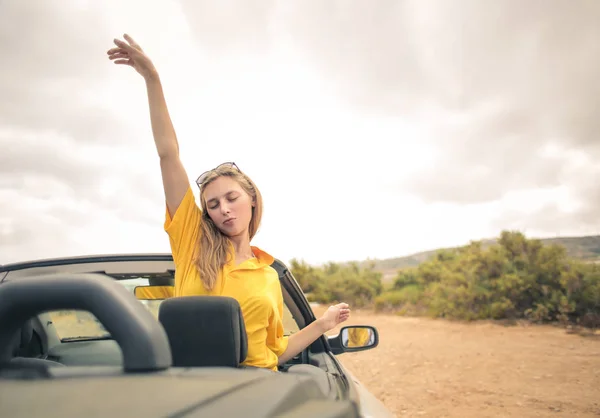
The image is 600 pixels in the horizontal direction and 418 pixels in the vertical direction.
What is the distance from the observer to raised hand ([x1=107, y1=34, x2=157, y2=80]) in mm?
1800

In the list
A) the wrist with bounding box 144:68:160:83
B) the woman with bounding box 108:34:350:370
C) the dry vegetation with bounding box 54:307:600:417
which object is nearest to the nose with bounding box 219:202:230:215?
the woman with bounding box 108:34:350:370

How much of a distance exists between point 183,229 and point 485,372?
7020 mm

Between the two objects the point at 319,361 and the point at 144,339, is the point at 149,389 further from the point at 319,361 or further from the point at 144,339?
the point at 319,361

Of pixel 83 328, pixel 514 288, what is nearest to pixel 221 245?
pixel 83 328

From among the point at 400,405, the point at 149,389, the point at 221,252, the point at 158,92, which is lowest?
the point at 400,405

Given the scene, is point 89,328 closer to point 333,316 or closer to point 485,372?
point 333,316

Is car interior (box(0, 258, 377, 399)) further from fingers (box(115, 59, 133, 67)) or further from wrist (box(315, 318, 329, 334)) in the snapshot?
fingers (box(115, 59, 133, 67))

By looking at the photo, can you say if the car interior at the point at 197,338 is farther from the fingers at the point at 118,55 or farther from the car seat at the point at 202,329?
the fingers at the point at 118,55

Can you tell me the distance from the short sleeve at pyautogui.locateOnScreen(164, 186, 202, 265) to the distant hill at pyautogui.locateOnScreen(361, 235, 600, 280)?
41.1 ft

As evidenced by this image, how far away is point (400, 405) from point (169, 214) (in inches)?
196

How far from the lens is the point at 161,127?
202cm

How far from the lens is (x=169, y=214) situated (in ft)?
6.89

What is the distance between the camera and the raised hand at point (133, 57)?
1.80m

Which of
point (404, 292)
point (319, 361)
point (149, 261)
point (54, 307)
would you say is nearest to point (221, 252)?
point (149, 261)
